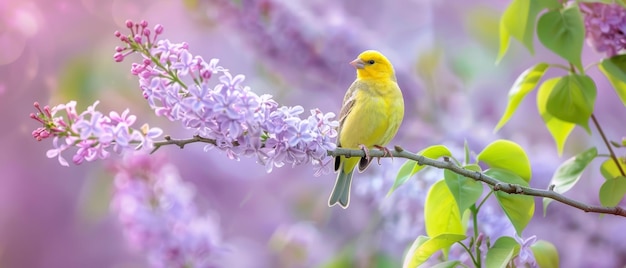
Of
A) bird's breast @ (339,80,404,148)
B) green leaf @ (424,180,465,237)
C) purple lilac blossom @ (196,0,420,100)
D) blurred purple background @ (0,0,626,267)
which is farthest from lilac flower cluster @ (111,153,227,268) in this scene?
green leaf @ (424,180,465,237)

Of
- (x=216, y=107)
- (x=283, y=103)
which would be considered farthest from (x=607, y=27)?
(x=283, y=103)

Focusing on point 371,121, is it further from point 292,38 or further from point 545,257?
point 292,38

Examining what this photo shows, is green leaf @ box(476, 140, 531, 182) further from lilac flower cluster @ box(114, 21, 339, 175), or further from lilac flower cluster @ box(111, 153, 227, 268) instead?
lilac flower cluster @ box(111, 153, 227, 268)

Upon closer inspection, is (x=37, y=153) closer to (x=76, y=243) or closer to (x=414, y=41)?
(x=76, y=243)

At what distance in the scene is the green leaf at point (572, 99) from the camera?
65 cm

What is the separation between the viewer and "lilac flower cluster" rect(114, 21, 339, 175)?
0.43 metres

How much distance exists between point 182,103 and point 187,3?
0.81 meters

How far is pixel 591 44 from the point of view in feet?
2.34

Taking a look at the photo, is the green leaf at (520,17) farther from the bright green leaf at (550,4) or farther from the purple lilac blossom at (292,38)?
the purple lilac blossom at (292,38)

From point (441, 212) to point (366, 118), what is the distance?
0.14 meters

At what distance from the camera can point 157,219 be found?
0.99 m

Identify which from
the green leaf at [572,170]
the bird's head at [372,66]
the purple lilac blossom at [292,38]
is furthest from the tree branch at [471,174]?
the purple lilac blossom at [292,38]

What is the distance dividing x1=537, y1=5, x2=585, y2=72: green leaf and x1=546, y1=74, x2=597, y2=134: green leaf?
3 cm

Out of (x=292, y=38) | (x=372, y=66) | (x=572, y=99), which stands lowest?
(x=572, y=99)
